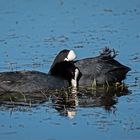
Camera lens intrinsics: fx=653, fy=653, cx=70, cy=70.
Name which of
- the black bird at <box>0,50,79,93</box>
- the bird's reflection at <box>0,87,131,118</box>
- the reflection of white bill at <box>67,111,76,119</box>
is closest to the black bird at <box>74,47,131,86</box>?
the bird's reflection at <box>0,87,131,118</box>

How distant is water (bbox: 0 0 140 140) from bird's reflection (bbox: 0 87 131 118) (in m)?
0.02

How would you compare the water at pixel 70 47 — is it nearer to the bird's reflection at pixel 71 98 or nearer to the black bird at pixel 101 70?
the bird's reflection at pixel 71 98

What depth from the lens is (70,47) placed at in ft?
45.5

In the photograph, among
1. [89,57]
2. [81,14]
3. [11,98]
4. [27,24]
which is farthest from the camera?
[81,14]

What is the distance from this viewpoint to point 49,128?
8.59 meters

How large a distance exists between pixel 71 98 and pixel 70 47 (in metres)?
3.43

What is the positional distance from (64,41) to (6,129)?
602cm

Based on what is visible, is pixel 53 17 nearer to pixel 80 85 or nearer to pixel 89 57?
pixel 89 57

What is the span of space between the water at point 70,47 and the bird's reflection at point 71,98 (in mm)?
17

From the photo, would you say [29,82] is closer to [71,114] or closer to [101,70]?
[101,70]

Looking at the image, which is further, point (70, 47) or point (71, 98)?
point (70, 47)

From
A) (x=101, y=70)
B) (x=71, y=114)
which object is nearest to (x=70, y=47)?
(x=101, y=70)

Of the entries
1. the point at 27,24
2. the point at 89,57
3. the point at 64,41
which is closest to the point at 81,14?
the point at 27,24

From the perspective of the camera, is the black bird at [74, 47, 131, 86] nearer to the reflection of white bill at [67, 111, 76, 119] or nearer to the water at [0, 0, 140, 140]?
the water at [0, 0, 140, 140]
